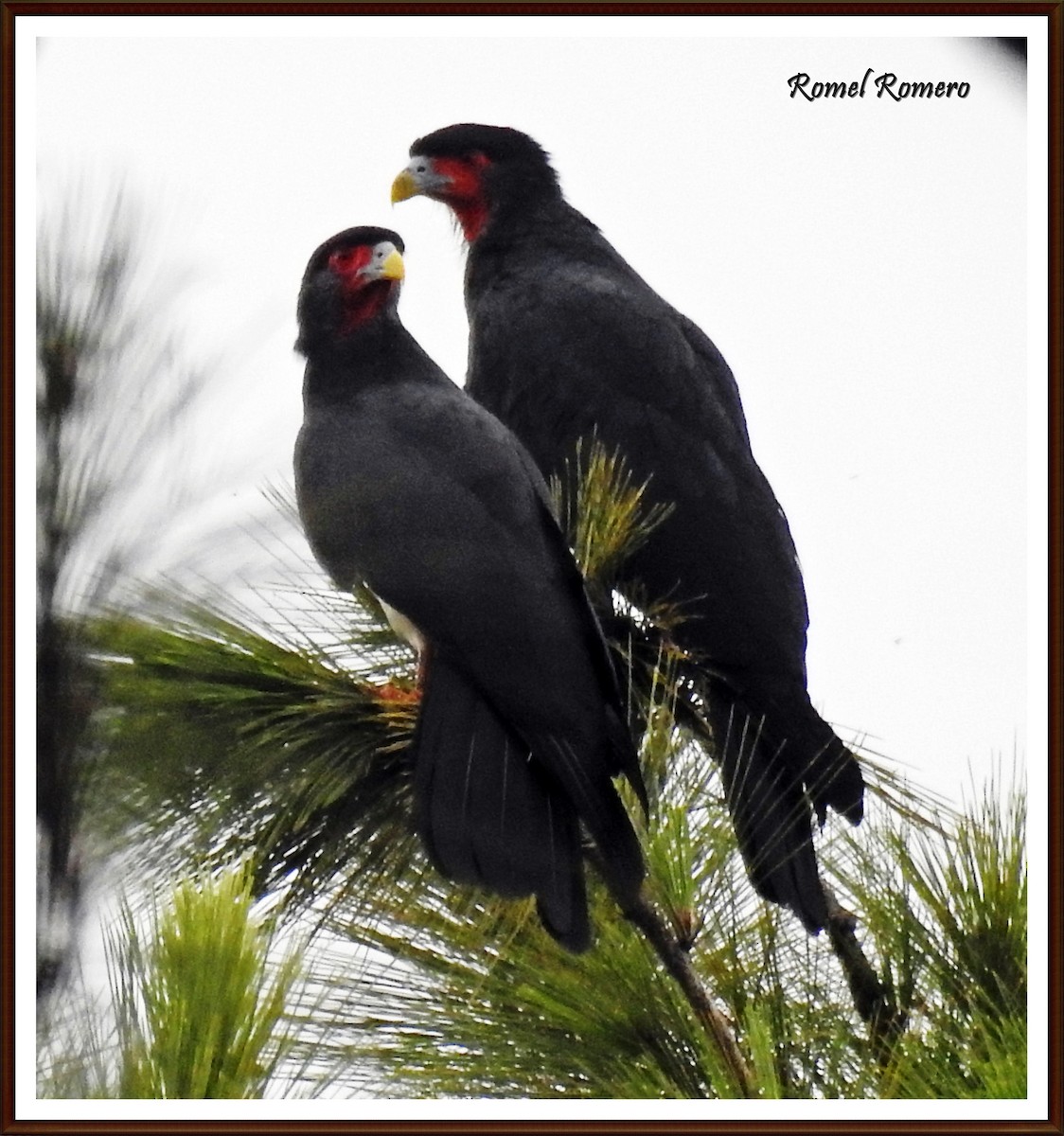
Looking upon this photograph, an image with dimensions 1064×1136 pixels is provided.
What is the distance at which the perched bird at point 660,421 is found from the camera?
330cm

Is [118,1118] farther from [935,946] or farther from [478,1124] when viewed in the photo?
[935,946]

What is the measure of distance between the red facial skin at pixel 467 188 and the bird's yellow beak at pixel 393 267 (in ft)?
3.03

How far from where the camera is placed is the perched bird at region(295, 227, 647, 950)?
8.41ft

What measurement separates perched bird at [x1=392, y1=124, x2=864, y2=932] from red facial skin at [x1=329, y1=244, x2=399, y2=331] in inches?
19.4

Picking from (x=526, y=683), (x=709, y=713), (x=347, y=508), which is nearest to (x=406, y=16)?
(x=347, y=508)

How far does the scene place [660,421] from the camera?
3.98 metres

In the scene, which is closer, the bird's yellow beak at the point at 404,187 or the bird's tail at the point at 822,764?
the bird's tail at the point at 822,764

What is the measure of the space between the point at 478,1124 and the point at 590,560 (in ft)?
3.36

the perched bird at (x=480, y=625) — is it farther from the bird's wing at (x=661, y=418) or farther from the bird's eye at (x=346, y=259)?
the bird's wing at (x=661, y=418)

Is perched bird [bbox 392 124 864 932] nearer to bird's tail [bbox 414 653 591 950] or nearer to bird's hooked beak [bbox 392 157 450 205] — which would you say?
bird's hooked beak [bbox 392 157 450 205]

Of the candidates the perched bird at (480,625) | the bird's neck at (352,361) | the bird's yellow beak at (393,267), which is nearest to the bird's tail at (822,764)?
the perched bird at (480,625)

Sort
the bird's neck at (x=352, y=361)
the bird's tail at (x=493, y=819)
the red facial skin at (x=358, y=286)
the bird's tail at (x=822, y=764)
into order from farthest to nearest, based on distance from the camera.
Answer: the red facial skin at (x=358, y=286), the bird's neck at (x=352, y=361), the bird's tail at (x=822, y=764), the bird's tail at (x=493, y=819)

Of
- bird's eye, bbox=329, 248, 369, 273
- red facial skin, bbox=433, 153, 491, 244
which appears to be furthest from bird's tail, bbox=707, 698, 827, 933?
red facial skin, bbox=433, 153, 491, 244

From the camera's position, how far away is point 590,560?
114 inches
